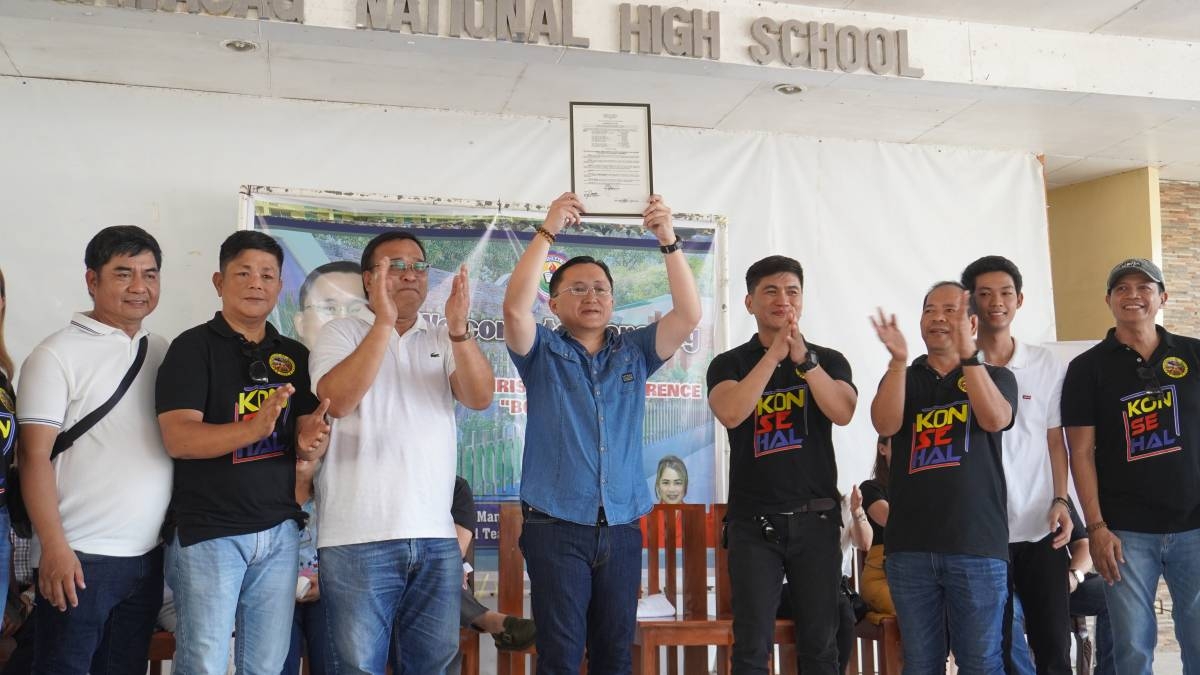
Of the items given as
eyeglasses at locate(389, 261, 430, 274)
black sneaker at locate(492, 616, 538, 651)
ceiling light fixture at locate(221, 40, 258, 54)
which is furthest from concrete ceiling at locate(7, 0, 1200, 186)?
black sneaker at locate(492, 616, 538, 651)

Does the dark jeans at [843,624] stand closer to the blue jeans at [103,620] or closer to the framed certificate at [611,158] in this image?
the framed certificate at [611,158]

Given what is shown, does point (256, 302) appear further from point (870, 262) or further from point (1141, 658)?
point (870, 262)

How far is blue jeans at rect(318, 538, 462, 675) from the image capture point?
2.48 m

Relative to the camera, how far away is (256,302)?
2.68 metres

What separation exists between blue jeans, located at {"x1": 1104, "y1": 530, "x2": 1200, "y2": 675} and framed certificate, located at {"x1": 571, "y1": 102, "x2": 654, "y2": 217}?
194 centimetres

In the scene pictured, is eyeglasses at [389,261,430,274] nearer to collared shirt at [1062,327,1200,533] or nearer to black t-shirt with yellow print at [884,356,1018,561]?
black t-shirt with yellow print at [884,356,1018,561]

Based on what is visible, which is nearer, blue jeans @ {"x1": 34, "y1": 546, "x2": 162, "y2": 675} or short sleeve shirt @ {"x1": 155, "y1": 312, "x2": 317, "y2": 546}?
short sleeve shirt @ {"x1": 155, "y1": 312, "x2": 317, "y2": 546}

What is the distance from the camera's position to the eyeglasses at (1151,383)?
335 cm

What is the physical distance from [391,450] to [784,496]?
120 centimetres

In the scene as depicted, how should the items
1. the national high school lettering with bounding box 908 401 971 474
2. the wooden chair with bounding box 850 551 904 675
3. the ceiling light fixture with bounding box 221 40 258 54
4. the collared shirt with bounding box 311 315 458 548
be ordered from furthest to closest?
the ceiling light fixture with bounding box 221 40 258 54
the wooden chair with bounding box 850 551 904 675
the national high school lettering with bounding box 908 401 971 474
the collared shirt with bounding box 311 315 458 548

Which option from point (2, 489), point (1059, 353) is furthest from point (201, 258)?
point (1059, 353)

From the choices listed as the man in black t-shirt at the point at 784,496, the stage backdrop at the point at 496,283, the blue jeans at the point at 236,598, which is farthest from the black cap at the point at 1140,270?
the blue jeans at the point at 236,598

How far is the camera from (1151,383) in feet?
11.0

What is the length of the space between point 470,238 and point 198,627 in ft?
9.48
